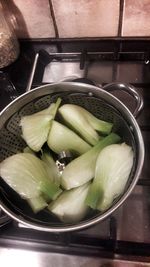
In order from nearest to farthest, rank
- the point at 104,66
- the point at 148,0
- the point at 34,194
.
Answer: the point at 34,194, the point at 148,0, the point at 104,66

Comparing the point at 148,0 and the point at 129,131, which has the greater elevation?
the point at 148,0

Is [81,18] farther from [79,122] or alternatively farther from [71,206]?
[71,206]

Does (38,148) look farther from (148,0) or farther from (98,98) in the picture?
(148,0)

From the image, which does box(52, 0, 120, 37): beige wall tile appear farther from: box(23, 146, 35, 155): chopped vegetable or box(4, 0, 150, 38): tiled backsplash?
box(23, 146, 35, 155): chopped vegetable

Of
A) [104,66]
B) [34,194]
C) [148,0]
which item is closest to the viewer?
[34,194]

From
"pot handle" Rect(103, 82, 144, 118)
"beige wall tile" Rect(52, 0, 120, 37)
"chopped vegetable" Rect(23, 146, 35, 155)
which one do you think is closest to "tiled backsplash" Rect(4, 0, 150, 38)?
"beige wall tile" Rect(52, 0, 120, 37)

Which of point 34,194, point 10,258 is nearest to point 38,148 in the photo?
point 34,194
